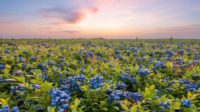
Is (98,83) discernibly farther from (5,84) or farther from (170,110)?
(5,84)

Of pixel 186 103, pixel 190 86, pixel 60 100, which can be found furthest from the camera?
pixel 190 86

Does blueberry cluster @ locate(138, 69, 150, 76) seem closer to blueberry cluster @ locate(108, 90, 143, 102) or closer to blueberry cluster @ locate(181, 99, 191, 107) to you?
blueberry cluster @ locate(108, 90, 143, 102)

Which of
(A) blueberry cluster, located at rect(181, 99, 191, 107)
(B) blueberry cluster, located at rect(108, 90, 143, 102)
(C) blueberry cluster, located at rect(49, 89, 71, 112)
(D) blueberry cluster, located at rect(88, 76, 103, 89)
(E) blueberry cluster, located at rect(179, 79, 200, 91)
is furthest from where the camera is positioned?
(E) blueberry cluster, located at rect(179, 79, 200, 91)

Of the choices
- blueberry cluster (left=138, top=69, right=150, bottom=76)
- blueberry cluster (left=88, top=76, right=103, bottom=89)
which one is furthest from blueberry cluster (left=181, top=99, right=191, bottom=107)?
blueberry cluster (left=138, top=69, right=150, bottom=76)

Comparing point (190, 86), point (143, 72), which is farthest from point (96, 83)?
point (190, 86)

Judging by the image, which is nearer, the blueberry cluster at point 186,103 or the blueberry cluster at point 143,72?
the blueberry cluster at point 186,103

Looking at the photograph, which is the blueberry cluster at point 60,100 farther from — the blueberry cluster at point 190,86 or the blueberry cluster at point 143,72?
the blueberry cluster at point 190,86

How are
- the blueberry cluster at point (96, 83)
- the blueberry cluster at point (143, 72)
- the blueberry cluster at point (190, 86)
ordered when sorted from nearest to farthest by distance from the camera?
1. the blueberry cluster at point (96, 83)
2. the blueberry cluster at point (190, 86)
3. the blueberry cluster at point (143, 72)

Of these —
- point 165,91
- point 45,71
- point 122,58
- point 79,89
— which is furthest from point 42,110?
point 122,58

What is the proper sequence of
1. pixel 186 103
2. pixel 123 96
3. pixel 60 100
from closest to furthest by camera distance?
pixel 60 100 → pixel 186 103 → pixel 123 96

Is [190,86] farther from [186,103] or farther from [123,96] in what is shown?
[123,96]

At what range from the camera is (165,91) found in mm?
3410

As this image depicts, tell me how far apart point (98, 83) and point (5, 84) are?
1847mm

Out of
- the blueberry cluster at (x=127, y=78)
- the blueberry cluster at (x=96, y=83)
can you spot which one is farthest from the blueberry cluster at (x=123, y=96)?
the blueberry cluster at (x=127, y=78)
